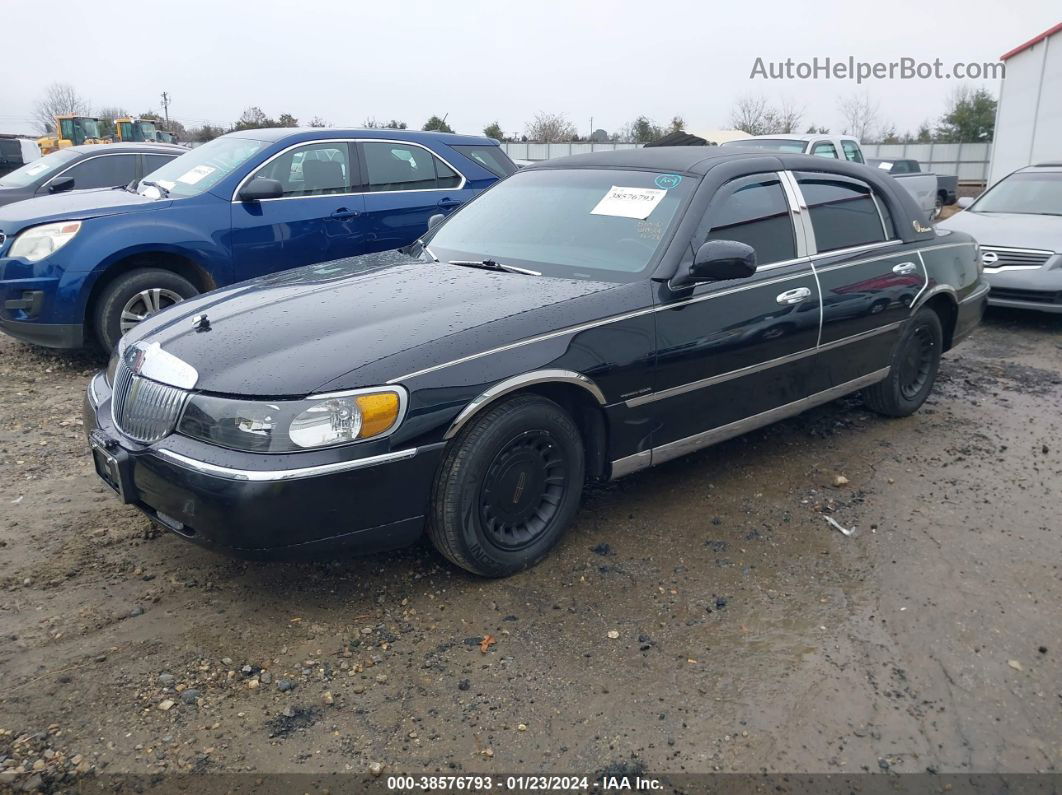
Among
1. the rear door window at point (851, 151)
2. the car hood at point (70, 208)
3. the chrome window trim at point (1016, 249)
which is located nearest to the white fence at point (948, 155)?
the rear door window at point (851, 151)

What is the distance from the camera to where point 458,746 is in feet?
8.20

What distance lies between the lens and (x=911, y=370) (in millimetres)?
5309

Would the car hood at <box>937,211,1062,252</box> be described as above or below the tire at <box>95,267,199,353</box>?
above

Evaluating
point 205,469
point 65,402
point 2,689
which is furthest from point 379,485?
point 65,402

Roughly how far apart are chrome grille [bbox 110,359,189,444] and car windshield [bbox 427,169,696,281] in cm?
157

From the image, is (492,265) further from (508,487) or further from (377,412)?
(377,412)

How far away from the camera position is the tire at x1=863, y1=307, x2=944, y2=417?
5.11 metres

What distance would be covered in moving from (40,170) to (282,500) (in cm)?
972

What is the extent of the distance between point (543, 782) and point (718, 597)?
3.97 ft

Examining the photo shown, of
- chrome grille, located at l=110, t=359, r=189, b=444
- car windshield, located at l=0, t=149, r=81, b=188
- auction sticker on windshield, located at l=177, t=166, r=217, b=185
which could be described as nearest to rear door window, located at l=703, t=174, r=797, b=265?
chrome grille, located at l=110, t=359, r=189, b=444

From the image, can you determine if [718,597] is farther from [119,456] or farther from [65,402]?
[65,402]

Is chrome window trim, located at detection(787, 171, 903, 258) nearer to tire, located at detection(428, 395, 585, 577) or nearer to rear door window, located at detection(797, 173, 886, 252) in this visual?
rear door window, located at detection(797, 173, 886, 252)

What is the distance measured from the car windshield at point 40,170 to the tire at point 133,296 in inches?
195

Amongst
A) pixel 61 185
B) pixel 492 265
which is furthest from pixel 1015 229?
pixel 61 185
